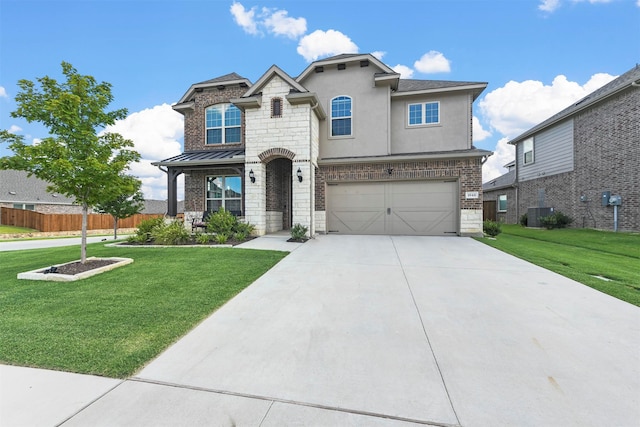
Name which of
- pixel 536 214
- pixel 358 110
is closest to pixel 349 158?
pixel 358 110

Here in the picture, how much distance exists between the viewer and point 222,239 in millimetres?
9148

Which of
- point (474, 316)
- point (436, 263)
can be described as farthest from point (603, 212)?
point (474, 316)

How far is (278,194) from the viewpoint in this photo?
42.7ft

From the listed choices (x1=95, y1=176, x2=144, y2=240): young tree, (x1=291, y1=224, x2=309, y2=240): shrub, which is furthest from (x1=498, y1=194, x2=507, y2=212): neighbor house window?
(x1=95, y1=176, x2=144, y2=240): young tree

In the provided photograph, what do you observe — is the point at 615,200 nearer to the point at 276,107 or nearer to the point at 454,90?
the point at 454,90

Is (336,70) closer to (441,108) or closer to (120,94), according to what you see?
(441,108)

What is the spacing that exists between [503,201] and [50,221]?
110 feet

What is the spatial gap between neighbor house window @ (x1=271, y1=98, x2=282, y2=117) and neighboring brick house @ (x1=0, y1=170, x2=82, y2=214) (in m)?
26.3

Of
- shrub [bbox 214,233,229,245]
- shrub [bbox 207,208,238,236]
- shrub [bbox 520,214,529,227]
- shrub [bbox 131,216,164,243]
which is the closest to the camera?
shrub [bbox 214,233,229,245]

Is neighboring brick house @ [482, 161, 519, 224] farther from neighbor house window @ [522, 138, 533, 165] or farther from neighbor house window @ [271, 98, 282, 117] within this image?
neighbor house window @ [271, 98, 282, 117]

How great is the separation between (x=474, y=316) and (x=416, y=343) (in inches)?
47.6

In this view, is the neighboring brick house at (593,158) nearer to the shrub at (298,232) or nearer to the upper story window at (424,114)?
the upper story window at (424,114)

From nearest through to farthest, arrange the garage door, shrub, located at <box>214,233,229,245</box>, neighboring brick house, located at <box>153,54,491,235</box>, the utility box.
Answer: shrub, located at <box>214,233,229,245</box>
neighboring brick house, located at <box>153,54,491,235</box>
the garage door
the utility box

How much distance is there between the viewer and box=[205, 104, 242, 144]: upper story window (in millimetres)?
13664
